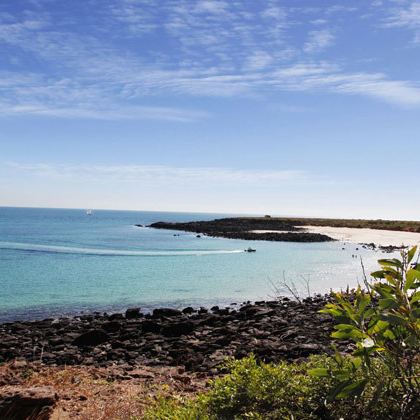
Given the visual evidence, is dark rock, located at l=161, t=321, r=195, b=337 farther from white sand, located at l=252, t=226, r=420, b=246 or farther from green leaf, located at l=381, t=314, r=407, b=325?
white sand, located at l=252, t=226, r=420, b=246

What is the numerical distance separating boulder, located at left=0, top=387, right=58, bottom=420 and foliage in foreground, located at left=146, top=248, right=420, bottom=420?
1.55 m

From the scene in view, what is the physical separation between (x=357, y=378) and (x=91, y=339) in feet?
31.9

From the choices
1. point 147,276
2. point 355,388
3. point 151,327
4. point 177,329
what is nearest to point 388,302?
point 355,388

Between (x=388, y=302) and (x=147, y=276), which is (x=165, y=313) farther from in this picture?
(x=388, y=302)

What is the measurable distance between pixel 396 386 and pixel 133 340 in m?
9.95

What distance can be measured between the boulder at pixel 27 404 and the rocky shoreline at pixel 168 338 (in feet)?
14.3

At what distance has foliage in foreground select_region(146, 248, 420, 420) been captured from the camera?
4.05 m

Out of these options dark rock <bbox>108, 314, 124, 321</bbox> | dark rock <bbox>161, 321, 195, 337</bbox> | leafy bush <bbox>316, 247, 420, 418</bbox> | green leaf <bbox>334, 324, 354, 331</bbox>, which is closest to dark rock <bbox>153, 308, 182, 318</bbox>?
dark rock <bbox>108, 314, 124, 321</bbox>

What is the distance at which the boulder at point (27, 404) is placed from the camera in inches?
253

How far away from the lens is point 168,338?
14383mm

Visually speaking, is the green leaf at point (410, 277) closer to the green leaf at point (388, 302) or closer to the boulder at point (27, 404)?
the green leaf at point (388, 302)

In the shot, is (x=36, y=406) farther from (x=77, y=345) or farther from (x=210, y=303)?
(x=210, y=303)

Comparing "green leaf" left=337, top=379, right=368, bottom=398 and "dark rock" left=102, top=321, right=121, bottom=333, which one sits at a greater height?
"green leaf" left=337, top=379, right=368, bottom=398

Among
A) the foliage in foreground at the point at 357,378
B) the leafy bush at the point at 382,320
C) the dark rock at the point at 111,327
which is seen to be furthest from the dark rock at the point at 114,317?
the leafy bush at the point at 382,320
